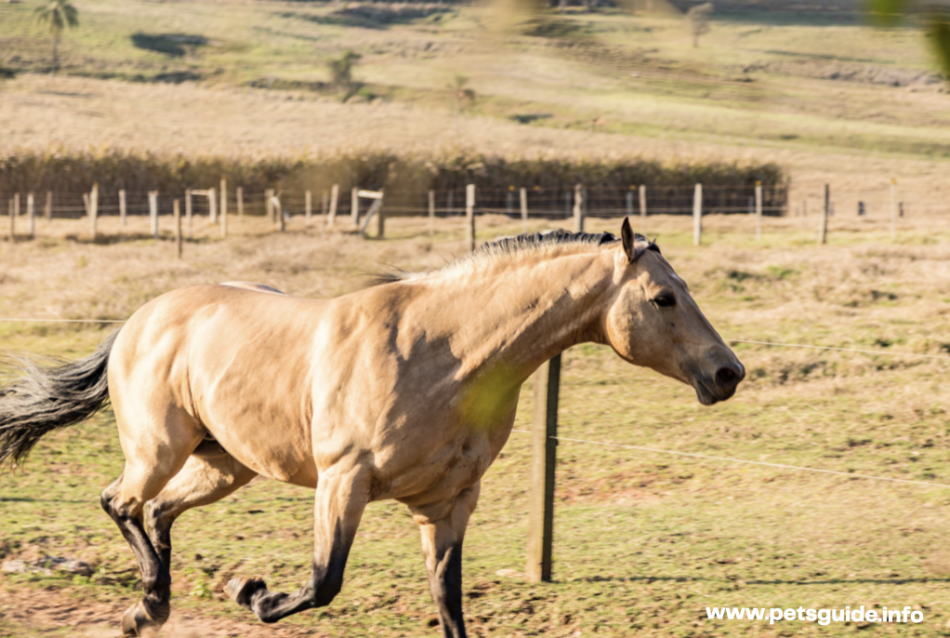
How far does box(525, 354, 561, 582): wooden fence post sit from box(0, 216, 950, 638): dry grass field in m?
0.15

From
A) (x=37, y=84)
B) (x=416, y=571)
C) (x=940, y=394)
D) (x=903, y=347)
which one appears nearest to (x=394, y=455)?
(x=416, y=571)

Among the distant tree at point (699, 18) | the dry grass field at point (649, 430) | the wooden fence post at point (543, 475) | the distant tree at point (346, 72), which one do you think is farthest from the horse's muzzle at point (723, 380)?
the distant tree at point (346, 72)

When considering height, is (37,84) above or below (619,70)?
above

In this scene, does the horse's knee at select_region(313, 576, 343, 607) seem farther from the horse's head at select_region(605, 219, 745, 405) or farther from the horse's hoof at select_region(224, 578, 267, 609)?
the horse's head at select_region(605, 219, 745, 405)

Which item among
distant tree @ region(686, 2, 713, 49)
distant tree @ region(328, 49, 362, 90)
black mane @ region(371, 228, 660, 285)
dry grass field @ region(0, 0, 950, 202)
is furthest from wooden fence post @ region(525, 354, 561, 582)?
distant tree @ region(686, 2, 713, 49)

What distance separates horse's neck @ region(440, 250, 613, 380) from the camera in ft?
10.6

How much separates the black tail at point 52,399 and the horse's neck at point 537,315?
208 centimetres

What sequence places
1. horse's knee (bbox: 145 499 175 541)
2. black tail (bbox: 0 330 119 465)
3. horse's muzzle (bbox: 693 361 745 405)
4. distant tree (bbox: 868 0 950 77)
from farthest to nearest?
black tail (bbox: 0 330 119 465), horse's knee (bbox: 145 499 175 541), horse's muzzle (bbox: 693 361 745 405), distant tree (bbox: 868 0 950 77)

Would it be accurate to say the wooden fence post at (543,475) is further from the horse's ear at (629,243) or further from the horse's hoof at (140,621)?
the horse's hoof at (140,621)

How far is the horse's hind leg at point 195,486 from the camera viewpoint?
4039 millimetres

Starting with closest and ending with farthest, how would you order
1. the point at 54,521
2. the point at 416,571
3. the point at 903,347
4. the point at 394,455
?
the point at 394,455
the point at 416,571
the point at 54,521
the point at 903,347

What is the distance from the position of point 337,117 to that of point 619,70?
4602 centimetres

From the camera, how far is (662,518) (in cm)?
599

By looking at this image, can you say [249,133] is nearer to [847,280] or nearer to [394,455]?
[847,280]
